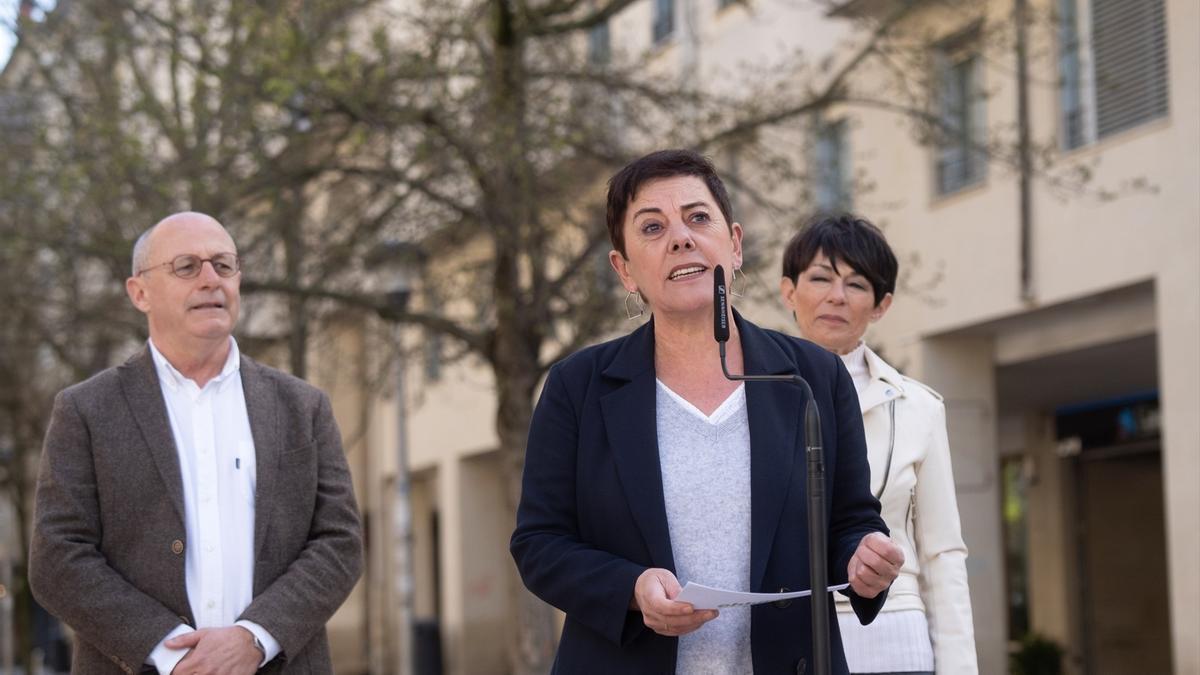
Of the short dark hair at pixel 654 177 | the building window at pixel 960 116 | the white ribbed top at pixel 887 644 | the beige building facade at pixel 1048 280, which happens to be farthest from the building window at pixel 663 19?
the short dark hair at pixel 654 177

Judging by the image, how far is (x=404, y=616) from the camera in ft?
96.0

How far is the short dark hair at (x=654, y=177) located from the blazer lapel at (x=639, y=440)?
275 millimetres

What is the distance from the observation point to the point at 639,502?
159 inches

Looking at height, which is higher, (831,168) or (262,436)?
(831,168)

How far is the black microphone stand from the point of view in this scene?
3.80 metres

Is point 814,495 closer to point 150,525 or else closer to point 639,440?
point 639,440

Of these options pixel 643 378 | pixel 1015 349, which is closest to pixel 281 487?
pixel 643 378

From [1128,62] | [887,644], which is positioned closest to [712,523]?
[887,644]

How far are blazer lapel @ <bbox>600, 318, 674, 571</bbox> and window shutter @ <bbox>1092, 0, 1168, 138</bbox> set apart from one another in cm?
1413

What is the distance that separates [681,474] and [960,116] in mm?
16632

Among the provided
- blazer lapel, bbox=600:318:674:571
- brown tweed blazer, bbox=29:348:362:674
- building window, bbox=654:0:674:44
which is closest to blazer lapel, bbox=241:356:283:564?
brown tweed blazer, bbox=29:348:362:674

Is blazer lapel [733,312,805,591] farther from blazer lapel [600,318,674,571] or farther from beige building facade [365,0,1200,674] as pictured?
beige building facade [365,0,1200,674]

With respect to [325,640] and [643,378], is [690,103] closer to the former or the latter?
[325,640]

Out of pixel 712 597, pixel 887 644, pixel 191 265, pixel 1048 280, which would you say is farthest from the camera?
pixel 1048 280
